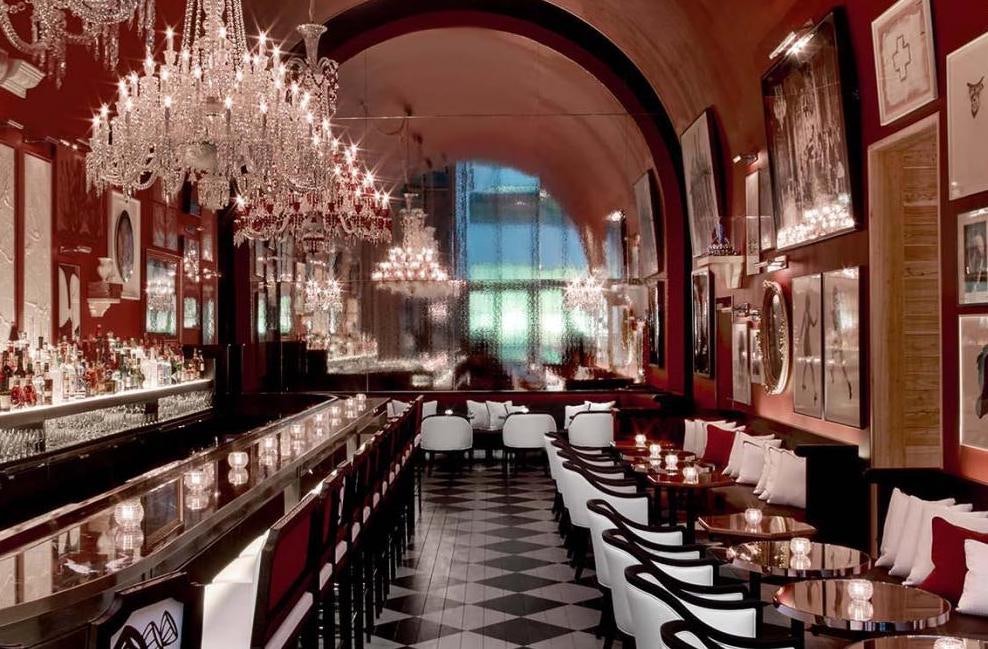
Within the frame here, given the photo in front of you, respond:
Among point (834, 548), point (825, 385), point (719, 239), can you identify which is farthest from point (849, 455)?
point (719, 239)

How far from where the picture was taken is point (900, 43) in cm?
585

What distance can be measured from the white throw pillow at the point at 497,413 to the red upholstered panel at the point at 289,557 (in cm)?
1000

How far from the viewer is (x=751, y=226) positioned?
942cm

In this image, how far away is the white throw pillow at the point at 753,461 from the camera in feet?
27.0

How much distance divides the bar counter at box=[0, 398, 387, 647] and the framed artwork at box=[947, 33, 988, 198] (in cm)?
366

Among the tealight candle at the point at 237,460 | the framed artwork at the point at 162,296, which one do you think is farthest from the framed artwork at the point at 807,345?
the framed artwork at the point at 162,296

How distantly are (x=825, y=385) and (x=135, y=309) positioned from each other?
21.0 ft

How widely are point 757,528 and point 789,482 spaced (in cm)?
209

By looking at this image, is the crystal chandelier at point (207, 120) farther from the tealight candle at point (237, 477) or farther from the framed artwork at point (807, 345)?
the framed artwork at point (807, 345)

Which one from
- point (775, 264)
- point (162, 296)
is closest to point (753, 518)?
point (775, 264)

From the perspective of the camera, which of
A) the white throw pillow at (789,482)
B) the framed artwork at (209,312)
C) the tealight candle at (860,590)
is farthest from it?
the framed artwork at (209,312)

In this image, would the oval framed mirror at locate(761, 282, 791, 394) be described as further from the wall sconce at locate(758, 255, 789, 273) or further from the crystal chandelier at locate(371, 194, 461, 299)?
the crystal chandelier at locate(371, 194, 461, 299)

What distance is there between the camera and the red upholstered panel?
2.96m

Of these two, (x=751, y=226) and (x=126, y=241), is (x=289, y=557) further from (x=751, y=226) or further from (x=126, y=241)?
(x=751, y=226)
